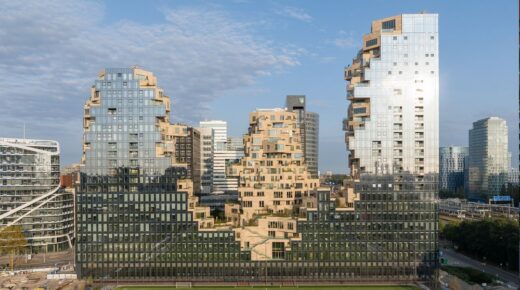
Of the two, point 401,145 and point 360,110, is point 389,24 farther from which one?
point 401,145

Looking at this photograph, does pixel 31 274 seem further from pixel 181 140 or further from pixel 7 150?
pixel 181 140

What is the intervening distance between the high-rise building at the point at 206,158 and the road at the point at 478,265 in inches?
3260

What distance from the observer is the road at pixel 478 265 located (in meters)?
78.9

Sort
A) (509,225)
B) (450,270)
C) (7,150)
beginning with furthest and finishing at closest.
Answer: (7,150) < (509,225) < (450,270)

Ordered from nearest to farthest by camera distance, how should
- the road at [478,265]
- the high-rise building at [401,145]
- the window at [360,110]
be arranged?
1. the high-rise building at [401,145]
2. the road at [478,265]
3. the window at [360,110]

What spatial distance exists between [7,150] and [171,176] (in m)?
44.8

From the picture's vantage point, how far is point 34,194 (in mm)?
102188

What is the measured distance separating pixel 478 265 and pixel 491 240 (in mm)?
5572

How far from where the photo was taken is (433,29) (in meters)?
77.9

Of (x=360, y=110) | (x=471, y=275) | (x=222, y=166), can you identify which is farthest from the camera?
(x=222, y=166)

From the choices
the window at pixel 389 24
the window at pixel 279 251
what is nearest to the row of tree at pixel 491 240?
the window at pixel 279 251

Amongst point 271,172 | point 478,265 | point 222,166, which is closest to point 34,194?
point 271,172

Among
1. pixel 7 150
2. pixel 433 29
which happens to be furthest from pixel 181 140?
A: pixel 433 29

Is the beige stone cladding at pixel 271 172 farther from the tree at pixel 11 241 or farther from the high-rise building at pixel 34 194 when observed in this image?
the tree at pixel 11 241
